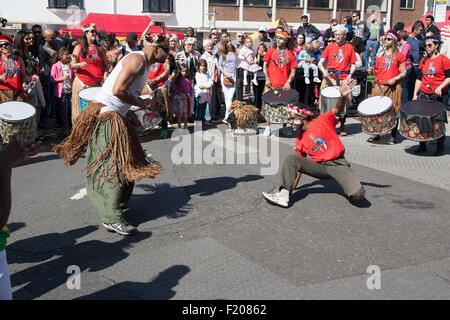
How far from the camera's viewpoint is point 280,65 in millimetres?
9938

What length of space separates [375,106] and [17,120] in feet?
19.1

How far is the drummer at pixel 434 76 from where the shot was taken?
859 centimetres

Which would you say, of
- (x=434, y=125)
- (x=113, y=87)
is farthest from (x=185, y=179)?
(x=434, y=125)

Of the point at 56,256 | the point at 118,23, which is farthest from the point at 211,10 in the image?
the point at 56,256

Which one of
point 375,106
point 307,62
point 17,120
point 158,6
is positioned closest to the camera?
point 17,120

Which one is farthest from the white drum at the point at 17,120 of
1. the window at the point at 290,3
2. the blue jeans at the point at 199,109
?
the window at the point at 290,3

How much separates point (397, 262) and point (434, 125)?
168 inches

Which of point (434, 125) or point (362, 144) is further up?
point (434, 125)

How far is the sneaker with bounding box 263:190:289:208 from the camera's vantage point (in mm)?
5910

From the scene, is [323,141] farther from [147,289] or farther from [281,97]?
[281,97]

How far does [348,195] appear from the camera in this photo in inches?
229

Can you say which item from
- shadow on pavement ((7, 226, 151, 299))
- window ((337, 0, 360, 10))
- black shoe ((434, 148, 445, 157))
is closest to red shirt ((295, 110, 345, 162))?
shadow on pavement ((7, 226, 151, 299))
